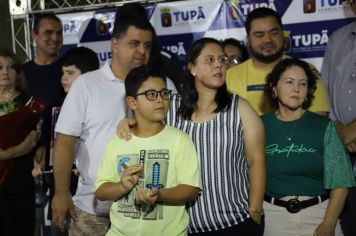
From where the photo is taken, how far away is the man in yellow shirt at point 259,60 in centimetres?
407

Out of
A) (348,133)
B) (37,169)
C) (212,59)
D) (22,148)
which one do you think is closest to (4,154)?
(22,148)

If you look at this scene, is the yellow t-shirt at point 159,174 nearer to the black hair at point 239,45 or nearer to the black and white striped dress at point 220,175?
the black and white striped dress at point 220,175

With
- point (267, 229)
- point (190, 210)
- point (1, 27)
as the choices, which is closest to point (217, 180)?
point (190, 210)

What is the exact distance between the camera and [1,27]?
27.5ft

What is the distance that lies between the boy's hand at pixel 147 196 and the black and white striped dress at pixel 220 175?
443mm

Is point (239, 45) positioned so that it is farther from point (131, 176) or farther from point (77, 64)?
point (131, 176)

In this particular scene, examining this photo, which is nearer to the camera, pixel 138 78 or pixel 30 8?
pixel 138 78

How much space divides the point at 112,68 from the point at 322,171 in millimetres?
1345

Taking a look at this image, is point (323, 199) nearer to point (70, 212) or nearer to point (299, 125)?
point (299, 125)

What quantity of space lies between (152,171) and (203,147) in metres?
0.34

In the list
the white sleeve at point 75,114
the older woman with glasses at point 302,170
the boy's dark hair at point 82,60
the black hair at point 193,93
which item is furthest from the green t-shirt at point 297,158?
the boy's dark hair at point 82,60

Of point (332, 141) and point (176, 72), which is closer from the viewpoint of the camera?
point (332, 141)

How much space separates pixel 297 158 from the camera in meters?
3.30

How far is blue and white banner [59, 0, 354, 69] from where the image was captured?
204 inches
